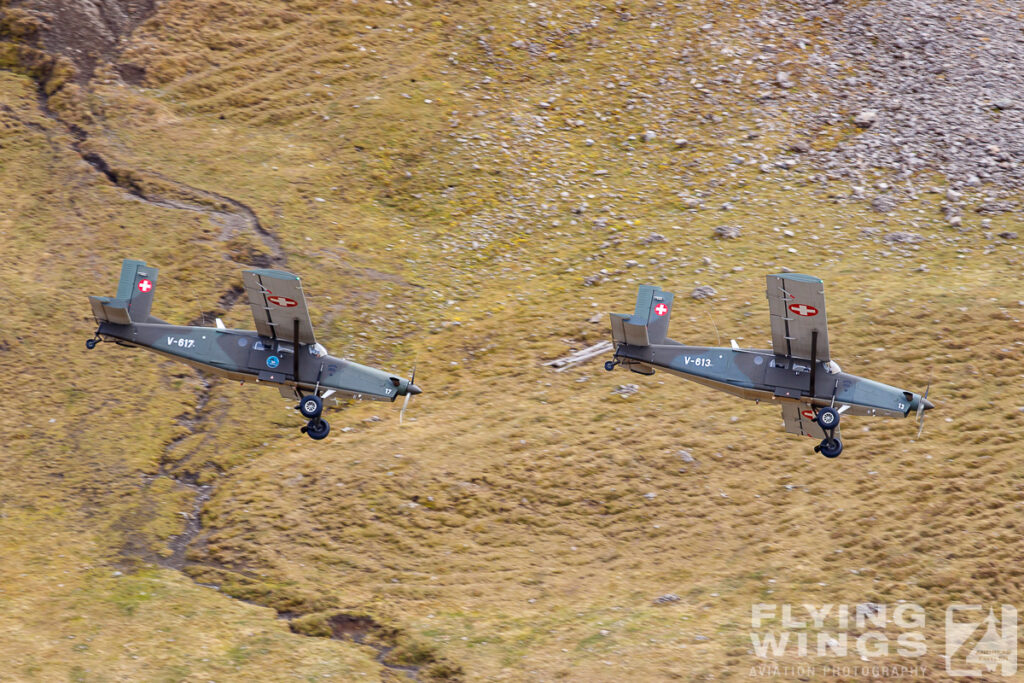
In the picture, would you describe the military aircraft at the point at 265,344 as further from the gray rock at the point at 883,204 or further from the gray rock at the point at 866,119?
the gray rock at the point at 866,119

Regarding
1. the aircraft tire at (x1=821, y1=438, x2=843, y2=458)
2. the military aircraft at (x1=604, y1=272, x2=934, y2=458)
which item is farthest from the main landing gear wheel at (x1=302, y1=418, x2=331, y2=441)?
the aircraft tire at (x1=821, y1=438, x2=843, y2=458)

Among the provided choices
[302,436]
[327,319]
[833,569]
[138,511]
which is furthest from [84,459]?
[833,569]

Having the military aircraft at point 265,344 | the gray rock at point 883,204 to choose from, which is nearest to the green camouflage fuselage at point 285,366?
the military aircraft at point 265,344

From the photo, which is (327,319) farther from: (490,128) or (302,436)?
(490,128)

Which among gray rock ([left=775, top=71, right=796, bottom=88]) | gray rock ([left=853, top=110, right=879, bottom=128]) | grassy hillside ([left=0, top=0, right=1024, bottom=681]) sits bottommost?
grassy hillside ([left=0, top=0, right=1024, bottom=681])

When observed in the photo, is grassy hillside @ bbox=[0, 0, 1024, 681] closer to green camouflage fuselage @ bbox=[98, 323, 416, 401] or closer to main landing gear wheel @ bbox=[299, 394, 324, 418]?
main landing gear wheel @ bbox=[299, 394, 324, 418]

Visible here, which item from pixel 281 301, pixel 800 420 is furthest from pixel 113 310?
pixel 800 420
